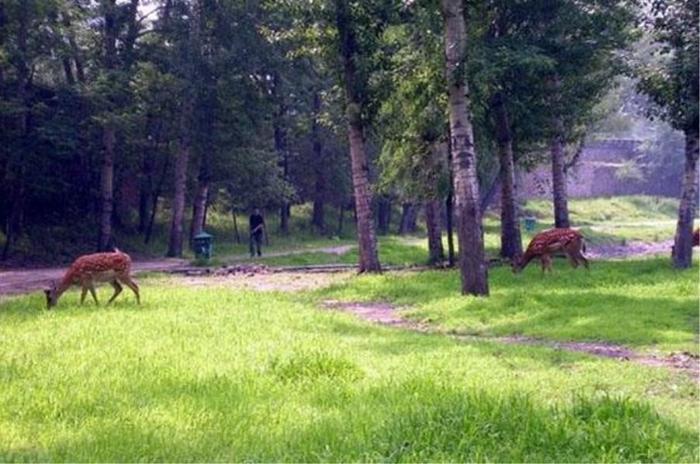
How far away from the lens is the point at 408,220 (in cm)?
5325

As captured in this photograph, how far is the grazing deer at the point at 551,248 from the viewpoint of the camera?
2081cm

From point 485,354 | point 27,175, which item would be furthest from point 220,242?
point 485,354

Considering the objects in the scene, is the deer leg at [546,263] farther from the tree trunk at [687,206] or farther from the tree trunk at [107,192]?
the tree trunk at [107,192]

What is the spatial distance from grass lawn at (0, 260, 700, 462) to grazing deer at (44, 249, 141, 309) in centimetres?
106

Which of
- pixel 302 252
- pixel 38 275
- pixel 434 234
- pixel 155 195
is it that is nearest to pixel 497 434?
pixel 434 234

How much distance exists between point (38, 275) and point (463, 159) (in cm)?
1454

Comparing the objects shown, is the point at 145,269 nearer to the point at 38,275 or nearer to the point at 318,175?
the point at 38,275

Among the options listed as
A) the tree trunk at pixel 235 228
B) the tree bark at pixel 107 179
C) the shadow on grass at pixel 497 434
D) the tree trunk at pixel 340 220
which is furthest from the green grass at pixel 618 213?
the shadow on grass at pixel 497 434

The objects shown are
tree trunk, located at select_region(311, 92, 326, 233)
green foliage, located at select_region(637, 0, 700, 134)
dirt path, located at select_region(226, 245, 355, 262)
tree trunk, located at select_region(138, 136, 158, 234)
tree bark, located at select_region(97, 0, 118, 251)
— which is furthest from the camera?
tree trunk, located at select_region(311, 92, 326, 233)

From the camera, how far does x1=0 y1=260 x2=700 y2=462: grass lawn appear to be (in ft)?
20.7

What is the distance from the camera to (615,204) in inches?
2859

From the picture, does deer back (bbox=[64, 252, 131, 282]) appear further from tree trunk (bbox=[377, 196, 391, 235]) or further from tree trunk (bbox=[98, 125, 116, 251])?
tree trunk (bbox=[377, 196, 391, 235])

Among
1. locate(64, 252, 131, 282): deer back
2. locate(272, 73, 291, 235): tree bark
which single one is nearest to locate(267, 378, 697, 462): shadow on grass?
locate(64, 252, 131, 282): deer back

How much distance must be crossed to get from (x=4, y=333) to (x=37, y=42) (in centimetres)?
2032
